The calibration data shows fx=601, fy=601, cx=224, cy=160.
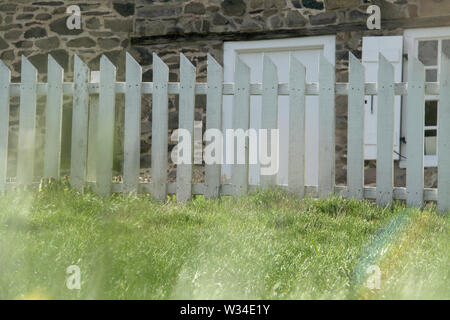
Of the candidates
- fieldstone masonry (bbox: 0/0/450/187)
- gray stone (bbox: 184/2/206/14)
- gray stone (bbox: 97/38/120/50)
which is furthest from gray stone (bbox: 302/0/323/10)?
gray stone (bbox: 97/38/120/50)

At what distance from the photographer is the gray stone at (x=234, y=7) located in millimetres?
8648

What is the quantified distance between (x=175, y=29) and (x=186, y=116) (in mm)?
3560

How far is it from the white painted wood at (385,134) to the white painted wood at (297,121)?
2.24ft

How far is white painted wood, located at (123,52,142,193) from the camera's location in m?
5.80

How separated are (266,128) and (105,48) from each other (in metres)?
4.60

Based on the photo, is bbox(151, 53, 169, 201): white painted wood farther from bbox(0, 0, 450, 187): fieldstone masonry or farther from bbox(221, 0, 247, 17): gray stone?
bbox(221, 0, 247, 17): gray stone

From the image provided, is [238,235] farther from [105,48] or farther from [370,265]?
[105,48]

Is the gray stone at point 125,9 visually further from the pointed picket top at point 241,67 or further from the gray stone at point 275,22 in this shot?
the pointed picket top at point 241,67

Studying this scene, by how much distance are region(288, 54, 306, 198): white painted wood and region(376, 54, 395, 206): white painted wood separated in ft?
2.24

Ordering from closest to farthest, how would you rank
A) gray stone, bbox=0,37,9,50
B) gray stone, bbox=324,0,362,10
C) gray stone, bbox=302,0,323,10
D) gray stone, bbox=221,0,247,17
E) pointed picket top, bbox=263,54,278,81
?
pointed picket top, bbox=263,54,278,81 → gray stone, bbox=324,0,362,10 → gray stone, bbox=302,0,323,10 → gray stone, bbox=221,0,247,17 → gray stone, bbox=0,37,9,50

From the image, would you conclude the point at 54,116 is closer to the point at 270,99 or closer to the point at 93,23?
the point at 270,99

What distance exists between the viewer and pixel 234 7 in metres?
8.69

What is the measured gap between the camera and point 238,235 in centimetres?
382

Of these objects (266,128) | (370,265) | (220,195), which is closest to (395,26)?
(266,128)
